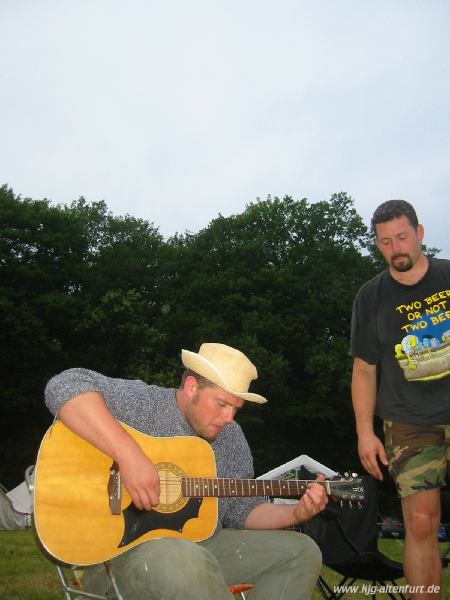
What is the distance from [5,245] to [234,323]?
10.7 metres

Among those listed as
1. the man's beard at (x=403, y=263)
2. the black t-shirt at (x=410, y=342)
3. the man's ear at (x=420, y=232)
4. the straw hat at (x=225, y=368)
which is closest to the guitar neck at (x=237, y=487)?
the straw hat at (x=225, y=368)

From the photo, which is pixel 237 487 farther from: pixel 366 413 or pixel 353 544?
pixel 353 544

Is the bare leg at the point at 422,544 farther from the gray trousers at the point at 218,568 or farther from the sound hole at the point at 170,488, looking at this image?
the sound hole at the point at 170,488

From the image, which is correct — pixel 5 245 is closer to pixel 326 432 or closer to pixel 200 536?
pixel 326 432

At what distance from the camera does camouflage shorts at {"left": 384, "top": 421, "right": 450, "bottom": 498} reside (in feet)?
12.4

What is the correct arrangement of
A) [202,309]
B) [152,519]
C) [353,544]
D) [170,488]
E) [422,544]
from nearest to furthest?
1. [152,519]
2. [170,488]
3. [422,544]
4. [353,544]
5. [202,309]

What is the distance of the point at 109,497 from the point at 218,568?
63 cm

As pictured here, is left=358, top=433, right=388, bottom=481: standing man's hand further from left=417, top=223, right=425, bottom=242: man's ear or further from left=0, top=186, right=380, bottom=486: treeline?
left=0, top=186, right=380, bottom=486: treeline

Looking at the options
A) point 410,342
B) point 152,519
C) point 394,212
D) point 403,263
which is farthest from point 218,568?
point 394,212

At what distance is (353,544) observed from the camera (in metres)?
5.20

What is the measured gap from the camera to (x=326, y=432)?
28281mm

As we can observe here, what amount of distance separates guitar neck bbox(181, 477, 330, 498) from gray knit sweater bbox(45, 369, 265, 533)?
92mm

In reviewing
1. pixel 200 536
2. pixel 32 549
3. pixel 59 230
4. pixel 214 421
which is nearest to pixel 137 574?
pixel 200 536

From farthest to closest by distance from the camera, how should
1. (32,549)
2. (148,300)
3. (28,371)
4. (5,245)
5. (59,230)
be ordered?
(148,300), (59,230), (5,245), (28,371), (32,549)
